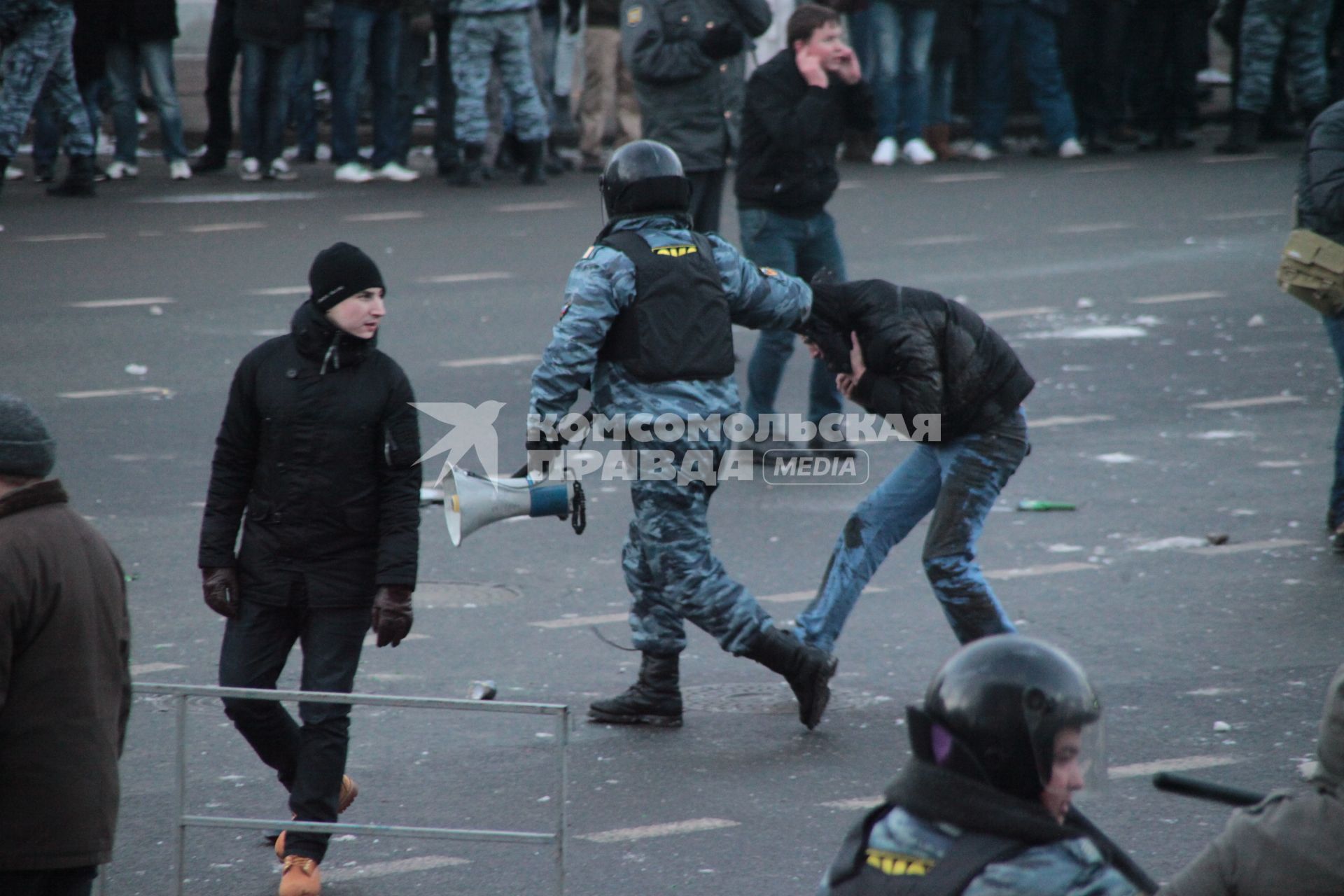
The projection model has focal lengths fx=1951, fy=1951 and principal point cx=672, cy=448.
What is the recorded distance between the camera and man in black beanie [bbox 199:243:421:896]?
5309mm

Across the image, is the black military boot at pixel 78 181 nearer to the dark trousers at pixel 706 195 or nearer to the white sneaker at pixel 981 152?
the dark trousers at pixel 706 195

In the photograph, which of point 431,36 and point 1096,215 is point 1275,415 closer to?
point 1096,215

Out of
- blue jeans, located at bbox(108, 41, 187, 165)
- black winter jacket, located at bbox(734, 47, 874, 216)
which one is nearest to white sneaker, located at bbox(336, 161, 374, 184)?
blue jeans, located at bbox(108, 41, 187, 165)

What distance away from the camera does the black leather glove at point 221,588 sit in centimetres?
535

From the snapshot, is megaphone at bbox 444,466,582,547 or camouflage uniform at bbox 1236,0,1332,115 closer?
megaphone at bbox 444,466,582,547

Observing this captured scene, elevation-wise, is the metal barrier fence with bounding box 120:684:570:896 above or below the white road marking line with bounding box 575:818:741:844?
above

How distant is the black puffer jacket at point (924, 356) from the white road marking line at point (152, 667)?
8.40 ft

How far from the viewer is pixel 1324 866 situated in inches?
116

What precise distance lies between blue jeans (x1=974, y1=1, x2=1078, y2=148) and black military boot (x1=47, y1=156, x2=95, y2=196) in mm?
8909

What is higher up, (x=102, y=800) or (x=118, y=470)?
(x=102, y=800)

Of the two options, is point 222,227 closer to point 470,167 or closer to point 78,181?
point 78,181

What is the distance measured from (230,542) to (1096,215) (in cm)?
1242

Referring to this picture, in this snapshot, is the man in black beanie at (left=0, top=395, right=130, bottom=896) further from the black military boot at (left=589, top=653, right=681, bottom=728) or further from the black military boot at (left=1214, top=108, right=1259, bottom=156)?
the black military boot at (left=1214, top=108, right=1259, bottom=156)

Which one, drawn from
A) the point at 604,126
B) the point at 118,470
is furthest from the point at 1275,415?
the point at 604,126
